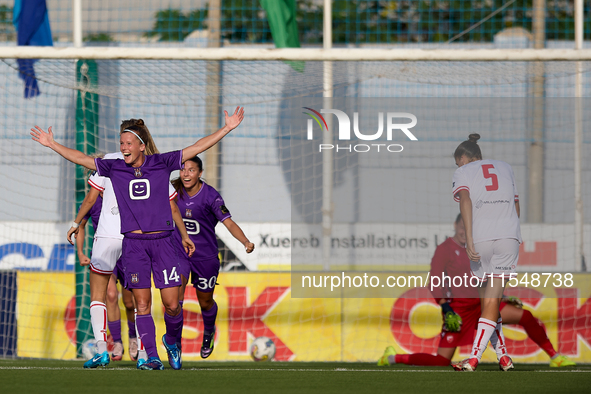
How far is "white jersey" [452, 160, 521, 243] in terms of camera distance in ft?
17.4

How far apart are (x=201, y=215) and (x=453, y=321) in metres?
2.30

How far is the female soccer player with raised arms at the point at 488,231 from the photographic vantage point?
204 inches

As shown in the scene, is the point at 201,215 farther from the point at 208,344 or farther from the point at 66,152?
the point at 66,152

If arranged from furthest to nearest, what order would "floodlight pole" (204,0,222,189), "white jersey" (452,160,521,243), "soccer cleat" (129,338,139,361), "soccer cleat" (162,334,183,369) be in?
"floodlight pole" (204,0,222,189)
"soccer cleat" (129,338,139,361)
"white jersey" (452,160,521,243)
"soccer cleat" (162,334,183,369)

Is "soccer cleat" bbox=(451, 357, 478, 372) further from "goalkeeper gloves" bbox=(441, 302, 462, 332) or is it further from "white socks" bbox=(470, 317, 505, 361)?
"goalkeeper gloves" bbox=(441, 302, 462, 332)

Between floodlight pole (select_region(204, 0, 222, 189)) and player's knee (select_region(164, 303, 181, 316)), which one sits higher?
floodlight pole (select_region(204, 0, 222, 189))

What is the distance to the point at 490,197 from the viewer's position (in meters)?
5.38

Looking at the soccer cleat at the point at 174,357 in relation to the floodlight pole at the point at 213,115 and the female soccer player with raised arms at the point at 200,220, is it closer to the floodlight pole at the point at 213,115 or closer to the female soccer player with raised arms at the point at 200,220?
the female soccer player with raised arms at the point at 200,220

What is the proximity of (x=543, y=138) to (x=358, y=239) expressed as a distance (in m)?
2.60

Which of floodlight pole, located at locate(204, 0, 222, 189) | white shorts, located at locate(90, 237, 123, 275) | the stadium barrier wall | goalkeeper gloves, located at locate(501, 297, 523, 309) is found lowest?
the stadium barrier wall

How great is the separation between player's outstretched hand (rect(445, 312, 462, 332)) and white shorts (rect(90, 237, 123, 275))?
2.73 m

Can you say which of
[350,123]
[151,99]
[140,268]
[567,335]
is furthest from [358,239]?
[140,268]

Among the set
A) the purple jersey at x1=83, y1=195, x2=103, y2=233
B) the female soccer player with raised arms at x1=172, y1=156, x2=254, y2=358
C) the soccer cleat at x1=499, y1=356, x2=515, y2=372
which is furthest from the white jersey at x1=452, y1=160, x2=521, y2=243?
the purple jersey at x1=83, y1=195, x2=103, y2=233

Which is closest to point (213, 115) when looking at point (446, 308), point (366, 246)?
point (366, 246)
